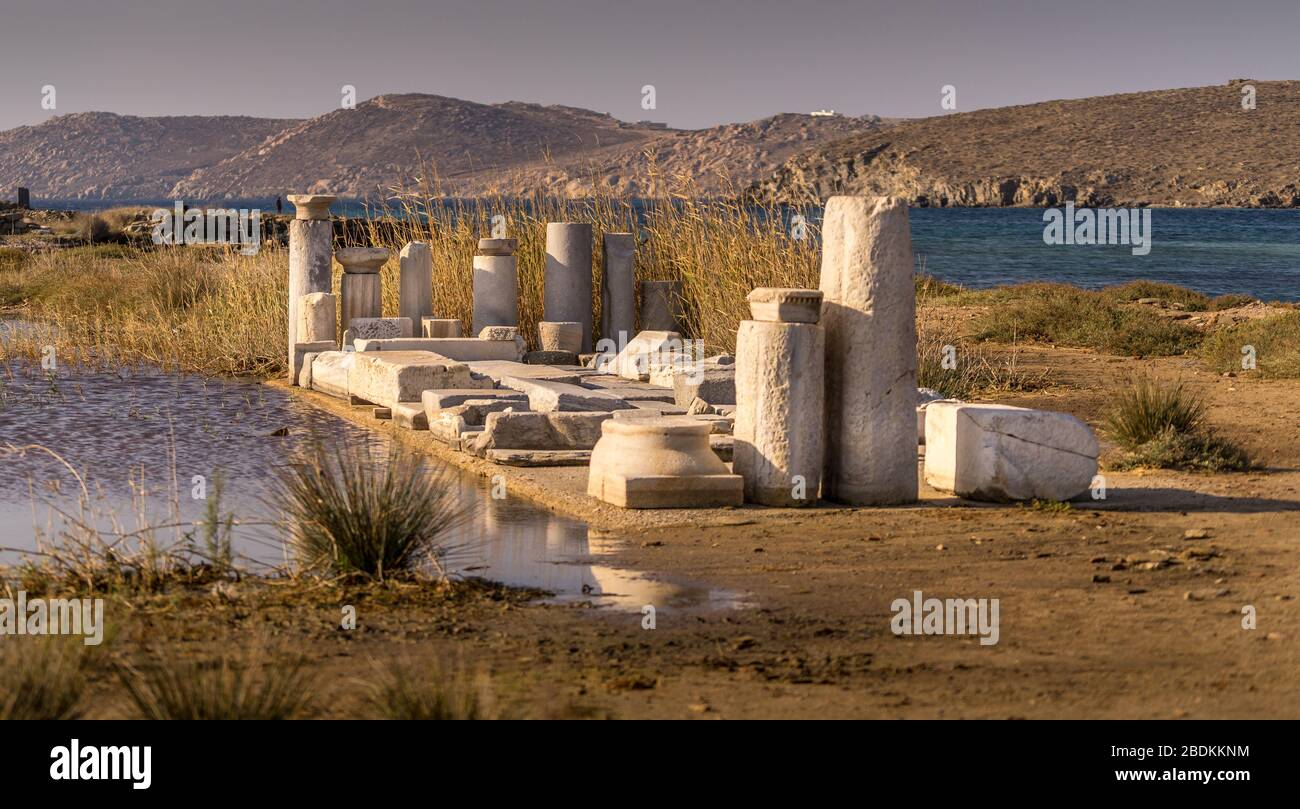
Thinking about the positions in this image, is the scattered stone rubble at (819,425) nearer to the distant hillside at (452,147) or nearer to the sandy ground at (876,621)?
the sandy ground at (876,621)

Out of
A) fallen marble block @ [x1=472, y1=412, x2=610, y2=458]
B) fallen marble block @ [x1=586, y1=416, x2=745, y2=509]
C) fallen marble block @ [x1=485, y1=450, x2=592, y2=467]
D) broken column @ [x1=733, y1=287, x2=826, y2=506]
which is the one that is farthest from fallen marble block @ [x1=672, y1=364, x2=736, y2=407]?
broken column @ [x1=733, y1=287, x2=826, y2=506]

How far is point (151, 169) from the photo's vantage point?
5517 inches

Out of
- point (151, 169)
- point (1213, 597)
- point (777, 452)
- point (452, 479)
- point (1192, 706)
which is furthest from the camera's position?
point (151, 169)

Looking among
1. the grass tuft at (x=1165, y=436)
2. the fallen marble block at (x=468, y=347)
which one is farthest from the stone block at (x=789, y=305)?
the fallen marble block at (x=468, y=347)

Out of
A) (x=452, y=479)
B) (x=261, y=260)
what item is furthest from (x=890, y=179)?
(x=452, y=479)

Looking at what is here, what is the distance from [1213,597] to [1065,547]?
45.8 inches

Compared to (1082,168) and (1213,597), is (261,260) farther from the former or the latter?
(1082,168)

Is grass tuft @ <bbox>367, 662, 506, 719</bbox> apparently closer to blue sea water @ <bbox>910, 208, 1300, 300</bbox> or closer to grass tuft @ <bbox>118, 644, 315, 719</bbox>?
grass tuft @ <bbox>118, 644, 315, 719</bbox>

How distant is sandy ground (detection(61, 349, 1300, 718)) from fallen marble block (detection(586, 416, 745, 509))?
15 centimetres

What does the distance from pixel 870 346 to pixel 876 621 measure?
2584 millimetres

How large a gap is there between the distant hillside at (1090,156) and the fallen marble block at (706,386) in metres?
66.6

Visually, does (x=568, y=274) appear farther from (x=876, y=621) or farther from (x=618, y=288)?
(x=876, y=621)

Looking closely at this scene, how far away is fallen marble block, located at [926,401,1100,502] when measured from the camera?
915cm

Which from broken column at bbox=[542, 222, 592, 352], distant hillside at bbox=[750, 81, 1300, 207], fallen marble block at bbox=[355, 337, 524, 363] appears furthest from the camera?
distant hillside at bbox=[750, 81, 1300, 207]
